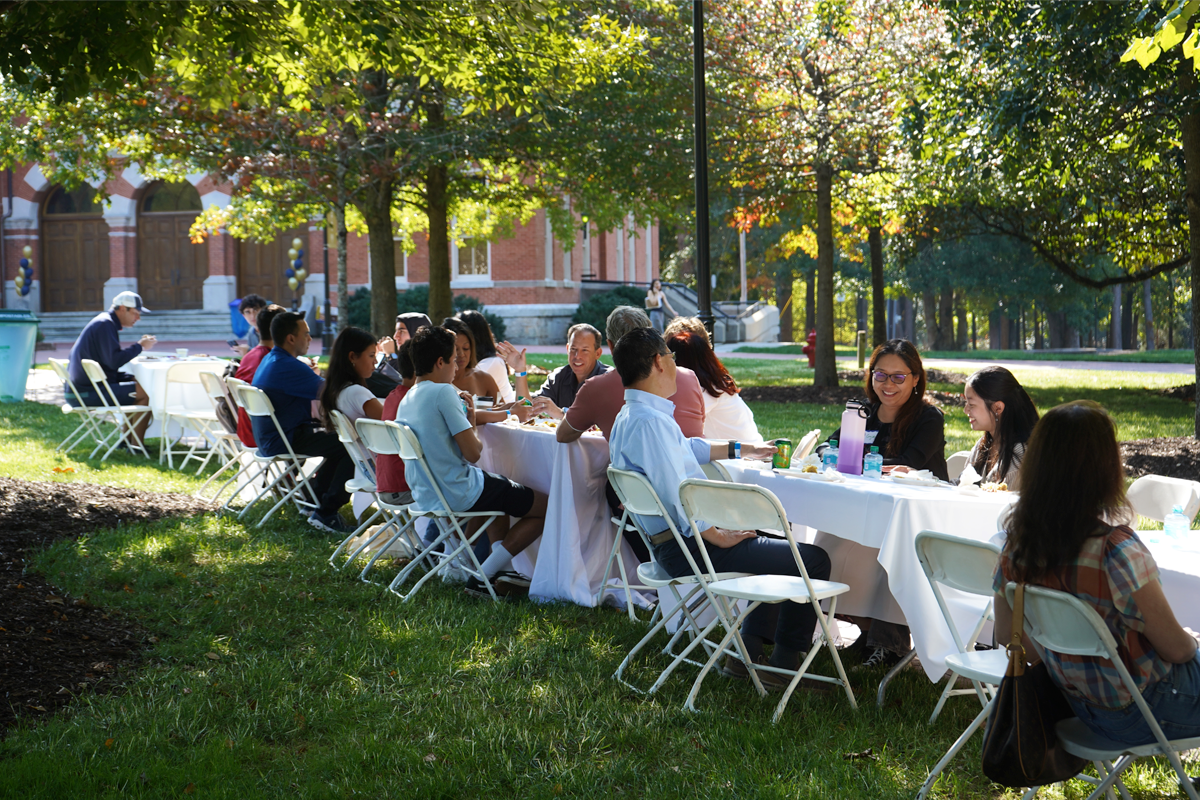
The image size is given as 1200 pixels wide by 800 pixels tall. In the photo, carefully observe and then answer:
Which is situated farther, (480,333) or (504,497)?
(480,333)

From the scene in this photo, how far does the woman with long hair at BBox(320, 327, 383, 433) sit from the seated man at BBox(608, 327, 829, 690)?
320 cm

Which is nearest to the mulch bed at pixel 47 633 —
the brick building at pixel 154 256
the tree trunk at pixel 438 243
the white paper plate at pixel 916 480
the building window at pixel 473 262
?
the white paper plate at pixel 916 480

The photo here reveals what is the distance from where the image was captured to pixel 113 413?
37.4 feet

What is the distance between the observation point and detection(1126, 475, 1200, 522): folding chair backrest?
4.36 meters

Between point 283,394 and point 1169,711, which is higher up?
point 283,394

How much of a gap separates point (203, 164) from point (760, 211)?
9.63 metres

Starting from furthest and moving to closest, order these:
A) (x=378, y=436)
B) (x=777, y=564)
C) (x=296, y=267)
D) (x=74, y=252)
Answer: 1. (x=74, y=252)
2. (x=296, y=267)
3. (x=378, y=436)
4. (x=777, y=564)

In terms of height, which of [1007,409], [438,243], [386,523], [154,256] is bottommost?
[386,523]

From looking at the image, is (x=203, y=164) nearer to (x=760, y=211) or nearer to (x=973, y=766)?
(x=760, y=211)

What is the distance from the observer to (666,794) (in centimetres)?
364

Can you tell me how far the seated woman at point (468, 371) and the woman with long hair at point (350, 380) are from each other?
2.09 ft

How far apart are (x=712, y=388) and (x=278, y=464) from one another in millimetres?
4101

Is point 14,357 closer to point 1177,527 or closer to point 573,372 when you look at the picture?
point 573,372

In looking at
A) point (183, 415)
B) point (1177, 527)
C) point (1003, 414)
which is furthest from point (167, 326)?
point (1177, 527)
